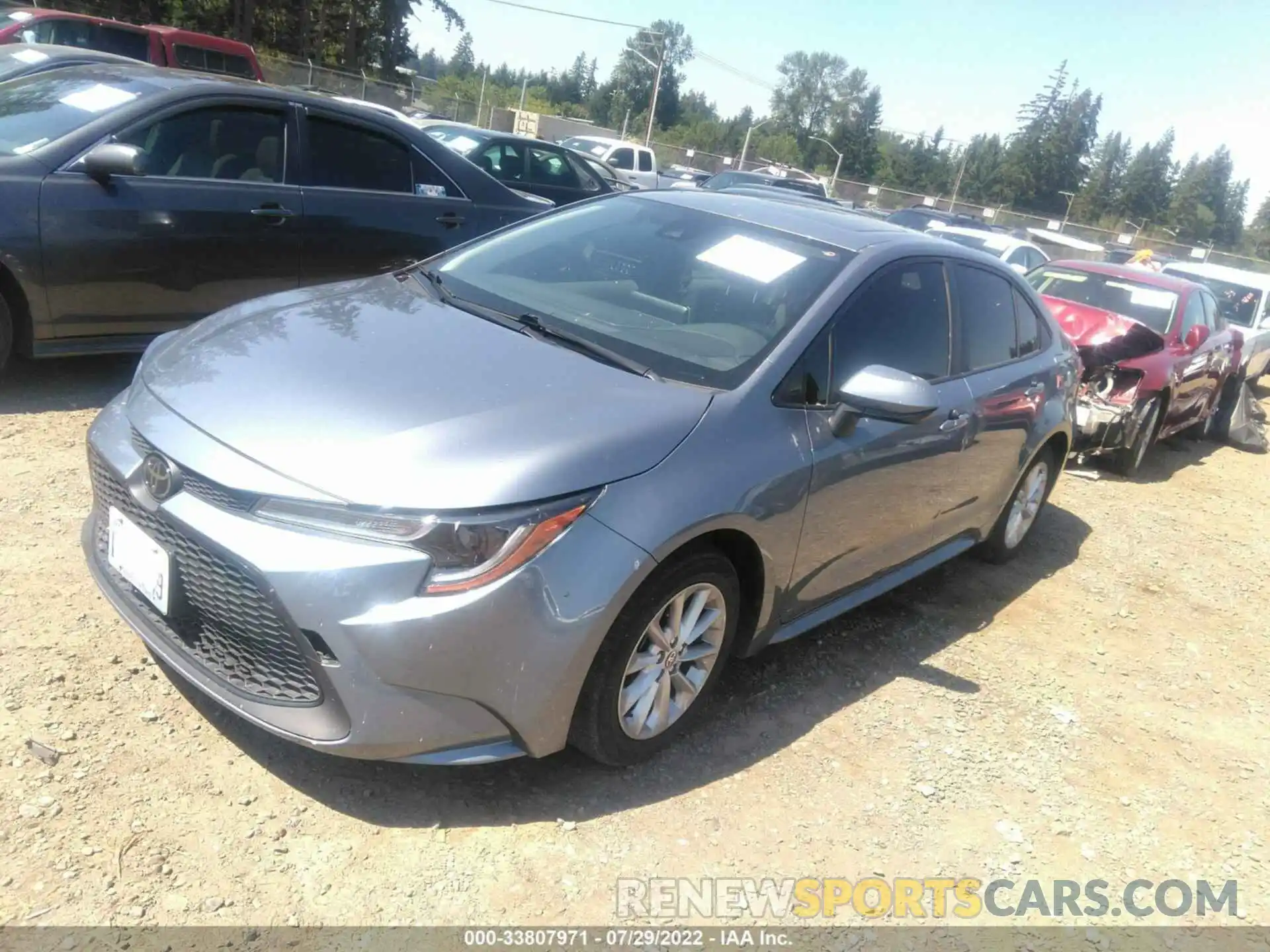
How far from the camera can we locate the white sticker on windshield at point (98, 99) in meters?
4.94

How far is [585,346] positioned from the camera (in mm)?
3080

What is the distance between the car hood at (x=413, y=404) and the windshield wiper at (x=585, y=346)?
50mm

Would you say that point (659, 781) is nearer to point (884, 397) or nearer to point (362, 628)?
point (362, 628)

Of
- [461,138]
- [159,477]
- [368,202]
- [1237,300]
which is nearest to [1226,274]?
[1237,300]

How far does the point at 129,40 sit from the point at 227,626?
587 inches

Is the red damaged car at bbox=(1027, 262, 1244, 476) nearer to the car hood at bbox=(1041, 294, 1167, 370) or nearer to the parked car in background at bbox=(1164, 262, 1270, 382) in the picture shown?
the car hood at bbox=(1041, 294, 1167, 370)

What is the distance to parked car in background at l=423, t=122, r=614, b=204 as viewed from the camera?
39.3 feet

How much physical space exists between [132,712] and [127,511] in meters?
0.61

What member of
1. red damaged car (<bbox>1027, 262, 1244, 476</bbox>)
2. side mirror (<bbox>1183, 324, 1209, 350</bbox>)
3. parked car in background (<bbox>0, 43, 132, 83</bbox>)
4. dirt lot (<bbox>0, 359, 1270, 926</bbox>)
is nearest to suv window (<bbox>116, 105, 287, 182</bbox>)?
dirt lot (<bbox>0, 359, 1270, 926</bbox>)

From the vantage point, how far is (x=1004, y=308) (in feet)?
14.9

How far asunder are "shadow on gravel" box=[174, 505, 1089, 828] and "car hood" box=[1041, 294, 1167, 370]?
338cm

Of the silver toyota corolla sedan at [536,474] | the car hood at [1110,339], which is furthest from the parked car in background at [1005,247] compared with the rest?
the silver toyota corolla sedan at [536,474]

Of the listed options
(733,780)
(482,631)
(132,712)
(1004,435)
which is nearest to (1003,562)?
(1004,435)

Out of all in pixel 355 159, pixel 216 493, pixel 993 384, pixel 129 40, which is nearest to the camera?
pixel 216 493
